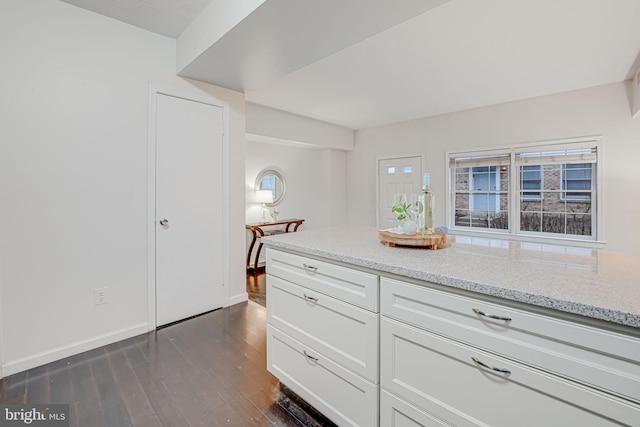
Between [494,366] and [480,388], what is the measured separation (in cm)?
10

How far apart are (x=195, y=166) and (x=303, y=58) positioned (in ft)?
4.62

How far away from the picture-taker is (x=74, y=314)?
221 centimetres

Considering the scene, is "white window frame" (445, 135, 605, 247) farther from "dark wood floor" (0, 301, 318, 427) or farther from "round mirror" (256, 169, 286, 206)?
"dark wood floor" (0, 301, 318, 427)

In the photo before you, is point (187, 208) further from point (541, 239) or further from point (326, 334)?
point (541, 239)

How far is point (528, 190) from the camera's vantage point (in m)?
4.23

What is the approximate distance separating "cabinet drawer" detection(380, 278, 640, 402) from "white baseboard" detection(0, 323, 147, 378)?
7.78ft

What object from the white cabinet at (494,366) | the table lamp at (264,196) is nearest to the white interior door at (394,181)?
the table lamp at (264,196)

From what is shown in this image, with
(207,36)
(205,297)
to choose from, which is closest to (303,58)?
(207,36)

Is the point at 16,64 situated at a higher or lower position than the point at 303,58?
lower

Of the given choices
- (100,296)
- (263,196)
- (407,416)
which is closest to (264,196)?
(263,196)

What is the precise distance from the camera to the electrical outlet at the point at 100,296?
2.31m

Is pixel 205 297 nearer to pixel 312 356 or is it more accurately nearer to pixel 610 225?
pixel 312 356

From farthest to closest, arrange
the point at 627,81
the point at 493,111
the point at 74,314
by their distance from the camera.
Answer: the point at 493,111, the point at 627,81, the point at 74,314

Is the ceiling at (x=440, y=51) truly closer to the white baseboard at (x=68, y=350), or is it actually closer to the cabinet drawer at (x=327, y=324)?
the cabinet drawer at (x=327, y=324)
